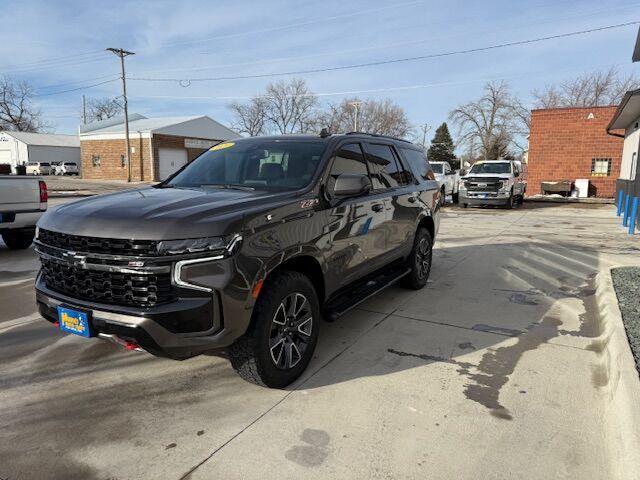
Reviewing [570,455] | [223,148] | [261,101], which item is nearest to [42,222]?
[223,148]

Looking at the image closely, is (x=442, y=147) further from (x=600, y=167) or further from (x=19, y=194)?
(x=19, y=194)

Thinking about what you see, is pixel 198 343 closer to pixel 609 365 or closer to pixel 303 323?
pixel 303 323

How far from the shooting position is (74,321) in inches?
119

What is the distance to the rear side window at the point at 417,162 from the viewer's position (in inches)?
236

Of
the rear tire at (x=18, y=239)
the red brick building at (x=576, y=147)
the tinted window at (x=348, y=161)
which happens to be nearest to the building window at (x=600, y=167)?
the red brick building at (x=576, y=147)

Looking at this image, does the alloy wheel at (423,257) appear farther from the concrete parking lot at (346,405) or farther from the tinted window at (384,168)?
the tinted window at (384,168)

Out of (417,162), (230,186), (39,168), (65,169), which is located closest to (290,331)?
(230,186)

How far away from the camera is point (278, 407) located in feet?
10.4

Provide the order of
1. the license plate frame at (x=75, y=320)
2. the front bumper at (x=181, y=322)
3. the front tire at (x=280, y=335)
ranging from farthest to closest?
the front tire at (x=280, y=335) < the license plate frame at (x=75, y=320) < the front bumper at (x=181, y=322)

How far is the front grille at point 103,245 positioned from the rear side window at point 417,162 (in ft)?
12.7

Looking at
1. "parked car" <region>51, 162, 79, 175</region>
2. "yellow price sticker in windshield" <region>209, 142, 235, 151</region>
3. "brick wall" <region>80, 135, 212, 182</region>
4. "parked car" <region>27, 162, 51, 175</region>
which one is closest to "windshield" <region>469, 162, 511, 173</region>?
"yellow price sticker in windshield" <region>209, 142, 235, 151</region>

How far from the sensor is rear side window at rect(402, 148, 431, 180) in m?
6.00

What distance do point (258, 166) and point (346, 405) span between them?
85.1 inches

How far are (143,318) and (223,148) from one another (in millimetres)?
2425
